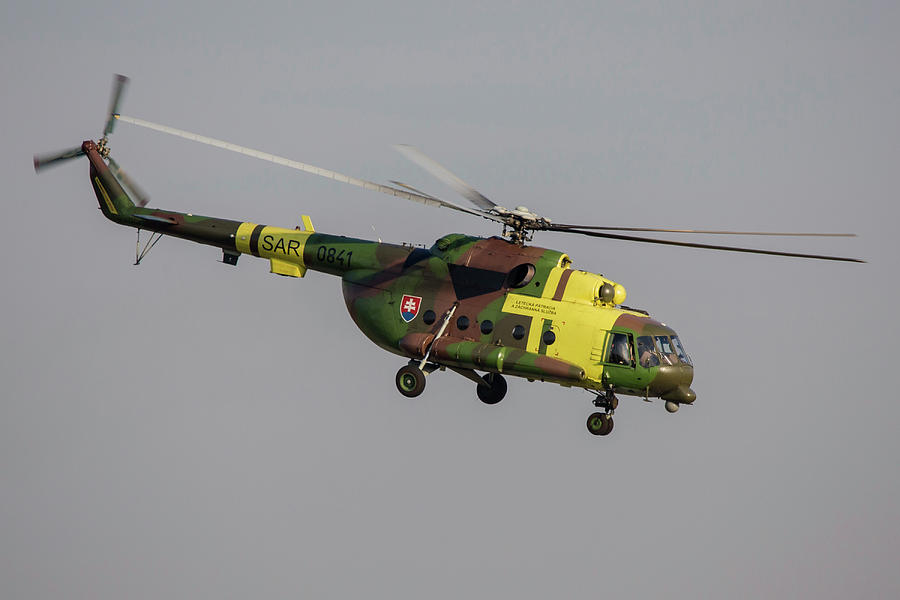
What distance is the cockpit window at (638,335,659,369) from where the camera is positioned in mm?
27406

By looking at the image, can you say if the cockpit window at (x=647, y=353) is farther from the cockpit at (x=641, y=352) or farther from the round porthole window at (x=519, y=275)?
the round porthole window at (x=519, y=275)

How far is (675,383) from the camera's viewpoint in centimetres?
2752

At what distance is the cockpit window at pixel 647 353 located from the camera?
27.4 metres

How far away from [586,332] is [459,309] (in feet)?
10.1

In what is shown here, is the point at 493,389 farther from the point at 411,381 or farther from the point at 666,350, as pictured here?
the point at 666,350

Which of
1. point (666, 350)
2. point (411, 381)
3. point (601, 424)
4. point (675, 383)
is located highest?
point (666, 350)

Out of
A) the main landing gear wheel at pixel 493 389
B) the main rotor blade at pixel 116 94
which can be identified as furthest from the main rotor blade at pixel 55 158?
the main landing gear wheel at pixel 493 389

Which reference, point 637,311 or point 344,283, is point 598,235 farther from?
point 344,283

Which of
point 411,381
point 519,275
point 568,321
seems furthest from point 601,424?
point 411,381

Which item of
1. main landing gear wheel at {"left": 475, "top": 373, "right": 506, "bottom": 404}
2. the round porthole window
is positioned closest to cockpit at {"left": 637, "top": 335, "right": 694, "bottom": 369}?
the round porthole window

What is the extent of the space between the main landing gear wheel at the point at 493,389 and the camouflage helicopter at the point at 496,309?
0.08 ft

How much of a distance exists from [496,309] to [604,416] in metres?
3.33

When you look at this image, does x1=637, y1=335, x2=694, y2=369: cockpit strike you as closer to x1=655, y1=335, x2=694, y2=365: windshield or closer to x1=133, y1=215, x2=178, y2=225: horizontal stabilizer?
x1=655, y1=335, x2=694, y2=365: windshield

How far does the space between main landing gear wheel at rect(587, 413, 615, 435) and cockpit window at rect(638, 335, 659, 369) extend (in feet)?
4.91
